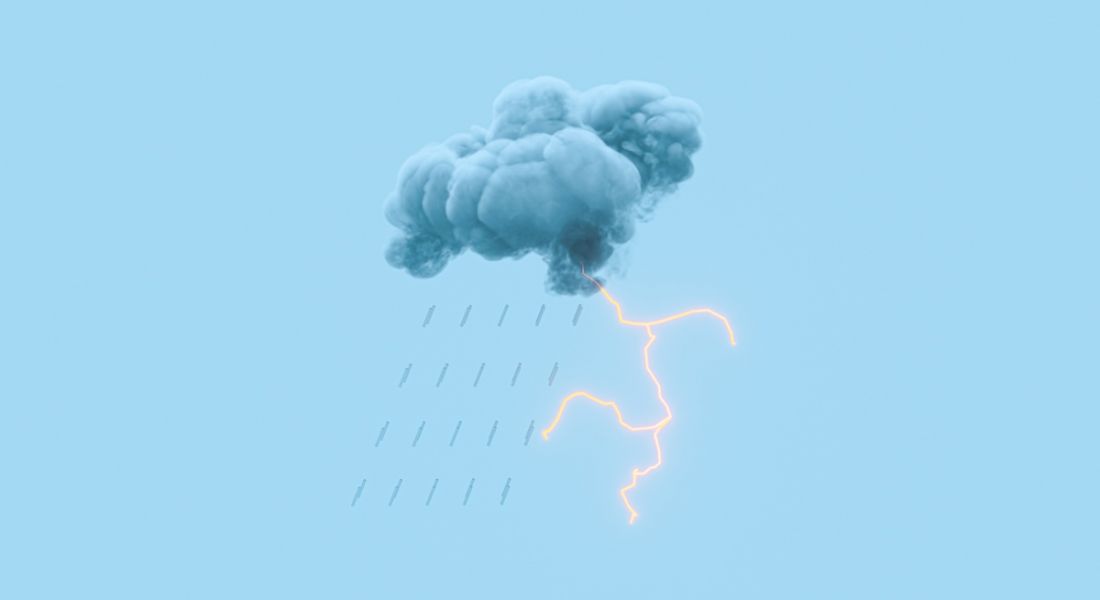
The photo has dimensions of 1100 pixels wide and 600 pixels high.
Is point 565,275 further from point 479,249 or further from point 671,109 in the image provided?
point 671,109

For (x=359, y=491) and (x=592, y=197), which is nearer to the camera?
(x=592, y=197)

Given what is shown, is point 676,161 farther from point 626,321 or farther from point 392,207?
point 392,207

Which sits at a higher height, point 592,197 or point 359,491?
point 592,197

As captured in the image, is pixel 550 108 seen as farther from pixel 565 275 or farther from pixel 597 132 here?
pixel 565 275

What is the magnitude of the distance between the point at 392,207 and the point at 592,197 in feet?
17.7

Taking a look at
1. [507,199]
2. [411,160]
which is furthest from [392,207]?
[507,199]

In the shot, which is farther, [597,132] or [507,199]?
[597,132]

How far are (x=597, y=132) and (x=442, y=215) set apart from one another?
4.25 metres

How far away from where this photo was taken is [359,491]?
979 inches

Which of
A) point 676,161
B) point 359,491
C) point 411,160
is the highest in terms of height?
point 676,161

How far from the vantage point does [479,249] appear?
79.0ft

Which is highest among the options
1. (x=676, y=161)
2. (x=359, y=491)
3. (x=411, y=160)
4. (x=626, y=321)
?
(x=676, y=161)

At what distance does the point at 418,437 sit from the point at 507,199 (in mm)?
6093

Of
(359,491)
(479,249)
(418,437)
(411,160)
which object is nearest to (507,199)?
(479,249)
